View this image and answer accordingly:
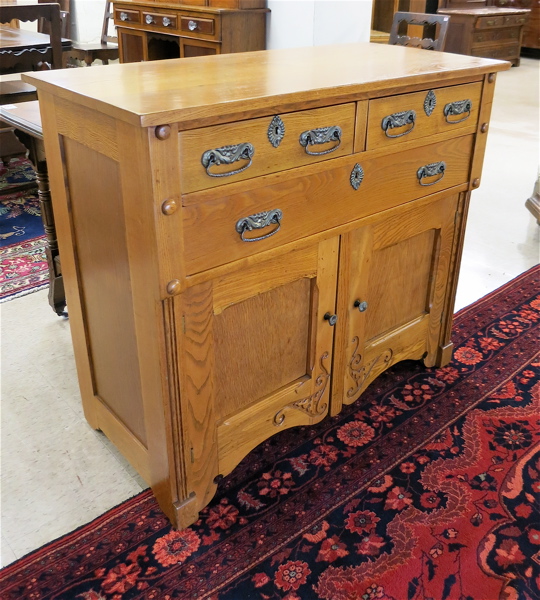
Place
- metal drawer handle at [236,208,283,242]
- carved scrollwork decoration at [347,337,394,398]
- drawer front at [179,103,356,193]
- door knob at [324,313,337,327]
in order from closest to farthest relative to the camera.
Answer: drawer front at [179,103,356,193] → metal drawer handle at [236,208,283,242] → door knob at [324,313,337,327] → carved scrollwork decoration at [347,337,394,398]

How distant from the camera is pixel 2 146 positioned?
136 inches

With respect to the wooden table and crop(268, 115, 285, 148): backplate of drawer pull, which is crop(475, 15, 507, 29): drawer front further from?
crop(268, 115, 285, 148): backplate of drawer pull

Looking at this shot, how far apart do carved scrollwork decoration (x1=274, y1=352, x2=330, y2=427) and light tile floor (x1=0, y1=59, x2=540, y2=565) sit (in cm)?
42

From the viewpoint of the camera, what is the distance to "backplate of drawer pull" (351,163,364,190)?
143cm

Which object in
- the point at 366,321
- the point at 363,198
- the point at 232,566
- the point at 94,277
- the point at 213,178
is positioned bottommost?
the point at 232,566

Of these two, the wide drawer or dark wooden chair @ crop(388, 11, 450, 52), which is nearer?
dark wooden chair @ crop(388, 11, 450, 52)

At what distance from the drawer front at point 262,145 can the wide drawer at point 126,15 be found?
3.48m

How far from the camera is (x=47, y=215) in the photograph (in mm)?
2184

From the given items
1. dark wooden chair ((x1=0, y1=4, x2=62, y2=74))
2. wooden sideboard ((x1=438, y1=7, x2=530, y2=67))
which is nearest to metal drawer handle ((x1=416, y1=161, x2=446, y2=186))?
dark wooden chair ((x1=0, y1=4, x2=62, y2=74))

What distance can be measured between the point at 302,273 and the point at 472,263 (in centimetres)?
164

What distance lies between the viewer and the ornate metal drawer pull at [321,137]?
1.28m

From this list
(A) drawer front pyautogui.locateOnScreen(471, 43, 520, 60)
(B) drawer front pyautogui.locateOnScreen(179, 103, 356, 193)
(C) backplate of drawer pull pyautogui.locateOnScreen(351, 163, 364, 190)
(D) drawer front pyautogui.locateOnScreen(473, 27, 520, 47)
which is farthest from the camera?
(A) drawer front pyautogui.locateOnScreen(471, 43, 520, 60)

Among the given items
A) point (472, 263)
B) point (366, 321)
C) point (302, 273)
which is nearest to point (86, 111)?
A: point (302, 273)

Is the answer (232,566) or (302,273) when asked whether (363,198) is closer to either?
(302,273)
